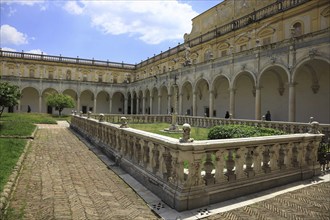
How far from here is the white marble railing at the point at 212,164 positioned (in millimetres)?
4215

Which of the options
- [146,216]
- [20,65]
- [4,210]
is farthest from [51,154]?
[20,65]

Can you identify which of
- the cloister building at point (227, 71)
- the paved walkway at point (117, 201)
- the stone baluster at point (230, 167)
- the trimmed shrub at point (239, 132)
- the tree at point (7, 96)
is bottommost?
the paved walkway at point (117, 201)

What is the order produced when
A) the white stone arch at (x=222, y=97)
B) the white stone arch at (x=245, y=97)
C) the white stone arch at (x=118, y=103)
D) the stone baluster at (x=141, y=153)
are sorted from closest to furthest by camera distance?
the stone baluster at (x=141, y=153) → the white stone arch at (x=245, y=97) → the white stone arch at (x=222, y=97) → the white stone arch at (x=118, y=103)

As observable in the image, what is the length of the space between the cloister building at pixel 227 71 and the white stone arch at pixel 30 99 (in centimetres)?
17

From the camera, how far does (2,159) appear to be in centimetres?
677

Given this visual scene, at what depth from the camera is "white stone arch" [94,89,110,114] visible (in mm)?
52969

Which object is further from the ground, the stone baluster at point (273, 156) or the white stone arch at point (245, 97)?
the white stone arch at point (245, 97)

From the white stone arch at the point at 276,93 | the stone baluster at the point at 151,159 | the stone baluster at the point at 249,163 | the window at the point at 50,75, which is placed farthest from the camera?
the window at the point at 50,75

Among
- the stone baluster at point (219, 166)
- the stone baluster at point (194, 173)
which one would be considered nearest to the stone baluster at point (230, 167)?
the stone baluster at point (219, 166)

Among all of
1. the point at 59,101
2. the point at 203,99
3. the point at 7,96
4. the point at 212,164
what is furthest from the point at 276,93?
the point at 59,101

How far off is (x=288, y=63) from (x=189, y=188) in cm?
1679

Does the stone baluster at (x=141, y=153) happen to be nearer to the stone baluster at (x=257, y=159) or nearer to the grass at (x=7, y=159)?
the stone baluster at (x=257, y=159)

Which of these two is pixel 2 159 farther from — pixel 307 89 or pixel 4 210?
pixel 307 89

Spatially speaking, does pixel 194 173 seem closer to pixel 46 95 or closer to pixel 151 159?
pixel 151 159
